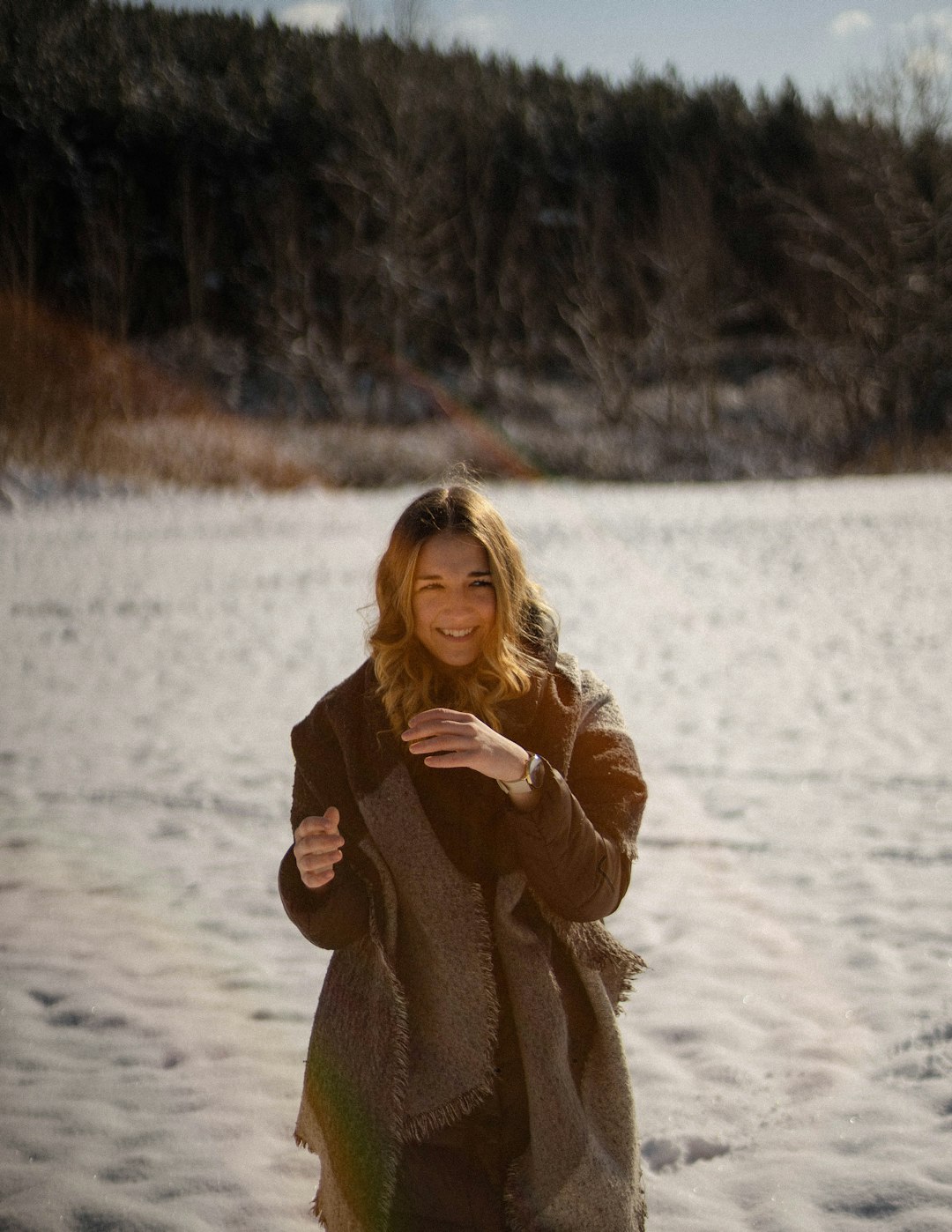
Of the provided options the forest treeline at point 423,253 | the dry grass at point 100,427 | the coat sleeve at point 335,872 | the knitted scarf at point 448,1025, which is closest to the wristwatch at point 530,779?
the knitted scarf at point 448,1025

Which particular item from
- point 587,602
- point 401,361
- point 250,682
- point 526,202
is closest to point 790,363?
point 526,202

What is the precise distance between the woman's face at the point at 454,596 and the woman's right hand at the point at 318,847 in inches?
11.8

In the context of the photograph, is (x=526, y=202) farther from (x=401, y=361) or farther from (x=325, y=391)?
(x=325, y=391)

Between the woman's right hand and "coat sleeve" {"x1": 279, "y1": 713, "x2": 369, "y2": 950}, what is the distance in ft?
0.13

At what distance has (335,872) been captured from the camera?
5.89 feet

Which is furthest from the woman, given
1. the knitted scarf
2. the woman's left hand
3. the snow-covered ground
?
the snow-covered ground

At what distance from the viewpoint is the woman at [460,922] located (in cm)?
174

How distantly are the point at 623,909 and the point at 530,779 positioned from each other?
8.97 ft

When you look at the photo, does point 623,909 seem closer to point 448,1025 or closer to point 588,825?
point 448,1025

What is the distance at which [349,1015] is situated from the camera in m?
1.82

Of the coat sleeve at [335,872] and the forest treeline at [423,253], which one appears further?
the forest treeline at [423,253]

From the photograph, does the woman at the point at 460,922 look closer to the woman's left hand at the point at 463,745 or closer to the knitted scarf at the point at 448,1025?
the knitted scarf at the point at 448,1025

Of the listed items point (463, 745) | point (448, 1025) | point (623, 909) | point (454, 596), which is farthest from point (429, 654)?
point (623, 909)

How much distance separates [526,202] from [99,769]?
33.2m
